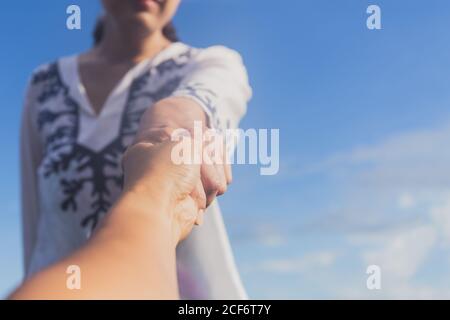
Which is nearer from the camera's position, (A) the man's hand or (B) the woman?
(A) the man's hand

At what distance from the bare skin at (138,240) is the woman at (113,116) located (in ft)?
0.33

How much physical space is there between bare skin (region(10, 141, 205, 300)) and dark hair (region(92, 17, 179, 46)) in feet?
1.44

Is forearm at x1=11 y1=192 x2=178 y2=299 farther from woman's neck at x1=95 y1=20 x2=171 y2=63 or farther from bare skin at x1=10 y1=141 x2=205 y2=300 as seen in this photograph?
woman's neck at x1=95 y1=20 x2=171 y2=63

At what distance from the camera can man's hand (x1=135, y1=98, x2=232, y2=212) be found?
581mm

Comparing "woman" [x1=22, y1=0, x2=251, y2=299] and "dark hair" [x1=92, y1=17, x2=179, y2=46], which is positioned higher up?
"dark hair" [x1=92, y1=17, x2=179, y2=46]

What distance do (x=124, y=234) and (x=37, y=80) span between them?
0.59m

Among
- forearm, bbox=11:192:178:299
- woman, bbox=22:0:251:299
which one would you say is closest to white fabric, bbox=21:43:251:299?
woman, bbox=22:0:251:299

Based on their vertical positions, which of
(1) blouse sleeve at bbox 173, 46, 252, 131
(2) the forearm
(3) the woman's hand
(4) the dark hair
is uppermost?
(4) the dark hair

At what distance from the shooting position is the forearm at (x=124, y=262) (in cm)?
34

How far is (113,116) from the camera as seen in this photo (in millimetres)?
814

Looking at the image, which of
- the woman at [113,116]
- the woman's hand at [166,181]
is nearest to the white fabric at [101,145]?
the woman at [113,116]

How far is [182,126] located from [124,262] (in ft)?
0.84
